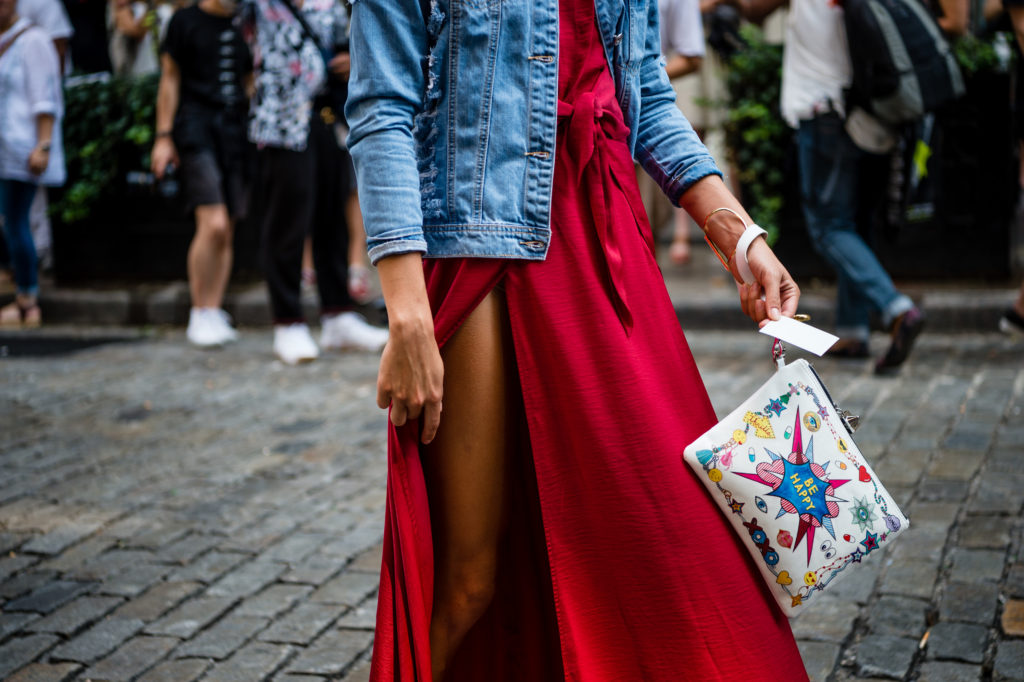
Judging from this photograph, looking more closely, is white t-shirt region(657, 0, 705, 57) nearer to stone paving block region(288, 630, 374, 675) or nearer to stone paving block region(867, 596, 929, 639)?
stone paving block region(867, 596, 929, 639)

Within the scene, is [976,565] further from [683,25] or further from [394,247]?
[683,25]

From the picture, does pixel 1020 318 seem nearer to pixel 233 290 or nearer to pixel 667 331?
pixel 667 331

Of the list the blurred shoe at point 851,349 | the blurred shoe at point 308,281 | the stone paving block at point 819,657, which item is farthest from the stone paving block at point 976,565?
the blurred shoe at point 308,281

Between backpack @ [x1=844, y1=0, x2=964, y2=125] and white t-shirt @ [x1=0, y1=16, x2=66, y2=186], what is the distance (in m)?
5.83

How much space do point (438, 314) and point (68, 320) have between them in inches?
308

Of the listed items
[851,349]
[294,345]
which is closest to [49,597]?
[294,345]

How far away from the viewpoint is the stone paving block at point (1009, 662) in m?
2.53

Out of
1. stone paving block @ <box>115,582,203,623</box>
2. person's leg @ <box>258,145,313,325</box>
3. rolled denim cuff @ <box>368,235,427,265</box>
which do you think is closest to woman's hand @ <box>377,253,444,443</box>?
rolled denim cuff @ <box>368,235,427,265</box>

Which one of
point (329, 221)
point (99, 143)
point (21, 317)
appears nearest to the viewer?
point (329, 221)

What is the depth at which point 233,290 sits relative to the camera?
8789 millimetres

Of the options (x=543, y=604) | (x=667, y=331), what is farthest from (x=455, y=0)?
(x=543, y=604)

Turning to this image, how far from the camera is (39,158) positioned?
8.27 metres

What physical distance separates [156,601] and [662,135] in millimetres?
2023

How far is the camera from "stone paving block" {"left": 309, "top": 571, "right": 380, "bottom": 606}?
3176 mm
